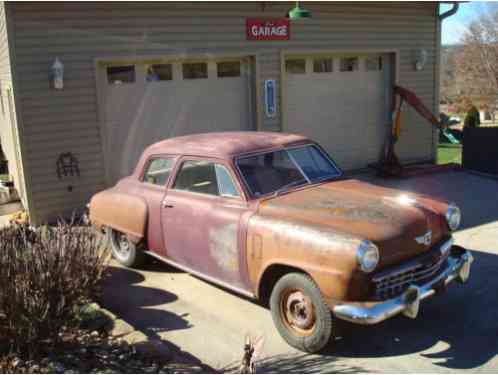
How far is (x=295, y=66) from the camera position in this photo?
10766mm

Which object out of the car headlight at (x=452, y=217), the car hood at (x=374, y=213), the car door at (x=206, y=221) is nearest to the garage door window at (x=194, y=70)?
the car door at (x=206, y=221)

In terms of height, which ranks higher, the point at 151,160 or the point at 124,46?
the point at 124,46

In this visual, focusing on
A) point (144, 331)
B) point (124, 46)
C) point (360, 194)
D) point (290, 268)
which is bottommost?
point (144, 331)

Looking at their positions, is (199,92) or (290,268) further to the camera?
(199,92)

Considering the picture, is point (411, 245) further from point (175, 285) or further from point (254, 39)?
point (254, 39)

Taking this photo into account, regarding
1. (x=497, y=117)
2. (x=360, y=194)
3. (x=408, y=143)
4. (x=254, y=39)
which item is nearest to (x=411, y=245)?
(x=360, y=194)

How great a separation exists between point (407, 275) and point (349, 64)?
807 centimetres

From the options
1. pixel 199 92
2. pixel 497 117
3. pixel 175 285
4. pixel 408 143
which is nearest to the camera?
pixel 175 285

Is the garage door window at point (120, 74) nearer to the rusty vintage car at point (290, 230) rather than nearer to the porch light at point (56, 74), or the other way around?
the porch light at point (56, 74)

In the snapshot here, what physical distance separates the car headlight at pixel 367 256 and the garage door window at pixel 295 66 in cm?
726

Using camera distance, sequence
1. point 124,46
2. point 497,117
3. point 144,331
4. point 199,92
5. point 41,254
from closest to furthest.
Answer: point 41,254 → point 144,331 → point 124,46 → point 199,92 → point 497,117

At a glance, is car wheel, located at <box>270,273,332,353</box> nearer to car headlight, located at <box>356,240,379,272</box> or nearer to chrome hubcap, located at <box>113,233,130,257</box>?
car headlight, located at <box>356,240,379,272</box>

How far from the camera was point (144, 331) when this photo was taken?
15.6 feet

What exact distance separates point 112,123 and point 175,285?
390 cm
